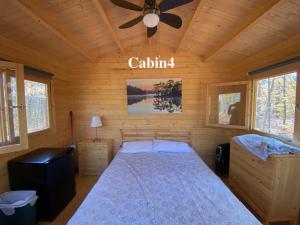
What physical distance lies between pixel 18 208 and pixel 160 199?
1.52 meters

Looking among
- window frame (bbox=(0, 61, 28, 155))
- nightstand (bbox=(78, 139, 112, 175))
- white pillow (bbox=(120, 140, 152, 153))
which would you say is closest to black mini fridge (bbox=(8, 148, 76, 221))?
window frame (bbox=(0, 61, 28, 155))

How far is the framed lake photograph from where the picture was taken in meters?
3.59

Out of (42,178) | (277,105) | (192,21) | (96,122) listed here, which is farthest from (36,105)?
(277,105)

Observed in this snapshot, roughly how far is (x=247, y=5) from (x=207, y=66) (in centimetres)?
177

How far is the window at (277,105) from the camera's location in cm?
224

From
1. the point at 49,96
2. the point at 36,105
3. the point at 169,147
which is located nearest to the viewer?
the point at 36,105

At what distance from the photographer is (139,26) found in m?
2.79

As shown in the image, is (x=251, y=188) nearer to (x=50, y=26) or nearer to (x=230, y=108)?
(x=230, y=108)

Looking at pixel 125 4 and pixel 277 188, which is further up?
pixel 125 4

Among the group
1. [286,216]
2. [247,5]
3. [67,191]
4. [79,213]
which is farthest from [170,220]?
[247,5]

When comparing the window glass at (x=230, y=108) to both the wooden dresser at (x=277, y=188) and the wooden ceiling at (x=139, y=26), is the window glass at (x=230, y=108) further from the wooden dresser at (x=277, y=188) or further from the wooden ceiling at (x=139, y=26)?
the wooden dresser at (x=277, y=188)

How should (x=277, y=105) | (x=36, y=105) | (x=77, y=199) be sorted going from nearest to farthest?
(x=277, y=105)
(x=77, y=199)
(x=36, y=105)

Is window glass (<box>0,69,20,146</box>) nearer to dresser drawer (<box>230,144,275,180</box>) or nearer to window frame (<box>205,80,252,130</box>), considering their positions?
dresser drawer (<box>230,144,275,180</box>)

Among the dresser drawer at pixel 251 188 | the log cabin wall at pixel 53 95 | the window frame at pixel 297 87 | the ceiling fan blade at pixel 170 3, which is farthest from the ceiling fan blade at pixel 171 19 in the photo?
the dresser drawer at pixel 251 188
